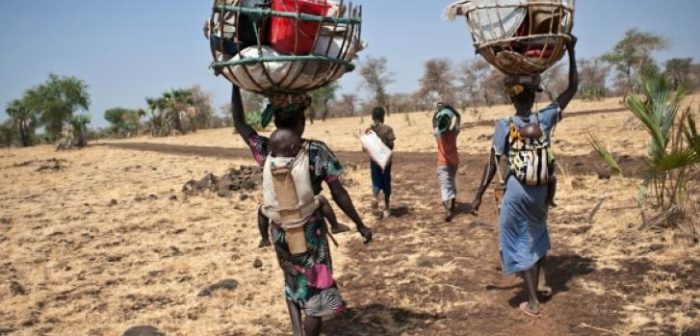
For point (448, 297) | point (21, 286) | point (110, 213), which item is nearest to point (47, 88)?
point (110, 213)

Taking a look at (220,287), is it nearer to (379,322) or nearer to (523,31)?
(379,322)

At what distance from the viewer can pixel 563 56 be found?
4258 mm

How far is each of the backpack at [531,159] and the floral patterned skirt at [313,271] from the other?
161 centimetres

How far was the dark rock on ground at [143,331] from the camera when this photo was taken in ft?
14.4

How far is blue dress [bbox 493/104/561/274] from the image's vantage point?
4.25m

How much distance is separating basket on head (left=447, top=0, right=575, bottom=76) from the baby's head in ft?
5.60

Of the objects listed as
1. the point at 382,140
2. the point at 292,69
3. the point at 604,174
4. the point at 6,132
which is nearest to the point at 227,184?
the point at 382,140

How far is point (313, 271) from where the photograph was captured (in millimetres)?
3523

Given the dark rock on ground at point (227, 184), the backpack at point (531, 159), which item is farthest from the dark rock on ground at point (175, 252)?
the backpack at point (531, 159)

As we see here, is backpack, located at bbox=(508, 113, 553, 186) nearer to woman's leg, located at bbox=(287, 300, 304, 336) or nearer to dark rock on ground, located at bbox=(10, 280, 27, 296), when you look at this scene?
woman's leg, located at bbox=(287, 300, 304, 336)

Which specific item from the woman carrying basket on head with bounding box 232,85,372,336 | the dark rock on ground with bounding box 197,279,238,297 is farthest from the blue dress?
the dark rock on ground with bounding box 197,279,238,297

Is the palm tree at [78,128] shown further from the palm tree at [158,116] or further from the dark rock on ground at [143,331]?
the dark rock on ground at [143,331]

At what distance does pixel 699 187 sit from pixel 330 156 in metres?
5.63

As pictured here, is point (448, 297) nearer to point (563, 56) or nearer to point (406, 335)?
point (406, 335)
